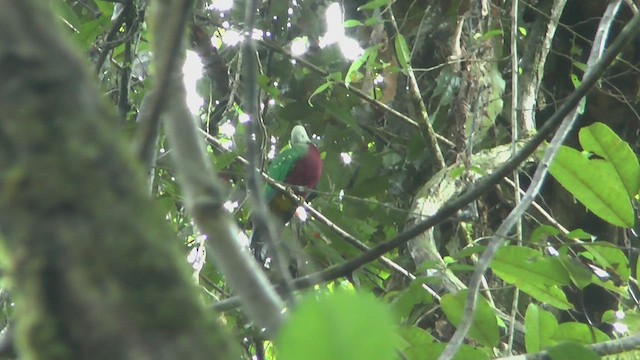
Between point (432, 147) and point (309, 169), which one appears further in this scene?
point (309, 169)

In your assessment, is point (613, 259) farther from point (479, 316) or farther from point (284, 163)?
point (284, 163)

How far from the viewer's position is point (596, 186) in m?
1.58

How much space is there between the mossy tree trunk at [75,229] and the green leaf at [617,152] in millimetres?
1338

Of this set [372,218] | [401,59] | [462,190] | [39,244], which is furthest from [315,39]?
[39,244]

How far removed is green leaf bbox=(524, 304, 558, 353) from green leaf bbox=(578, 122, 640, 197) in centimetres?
26

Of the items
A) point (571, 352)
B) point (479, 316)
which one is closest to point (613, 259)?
point (479, 316)

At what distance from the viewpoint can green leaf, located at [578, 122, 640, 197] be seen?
1.59 m

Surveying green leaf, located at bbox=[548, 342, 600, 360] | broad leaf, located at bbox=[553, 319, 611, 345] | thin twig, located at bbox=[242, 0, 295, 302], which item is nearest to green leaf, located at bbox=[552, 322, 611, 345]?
broad leaf, located at bbox=[553, 319, 611, 345]

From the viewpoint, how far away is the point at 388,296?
203 cm

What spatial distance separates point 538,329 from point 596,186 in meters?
0.27

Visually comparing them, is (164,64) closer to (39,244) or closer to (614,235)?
(39,244)

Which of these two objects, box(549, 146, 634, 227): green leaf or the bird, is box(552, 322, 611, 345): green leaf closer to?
box(549, 146, 634, 227): green leaf

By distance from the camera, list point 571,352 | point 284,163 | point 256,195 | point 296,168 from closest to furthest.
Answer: point 256,195 → point 571,352 → point 296,168 → point 284,163

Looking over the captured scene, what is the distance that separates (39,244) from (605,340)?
1.37 metres
